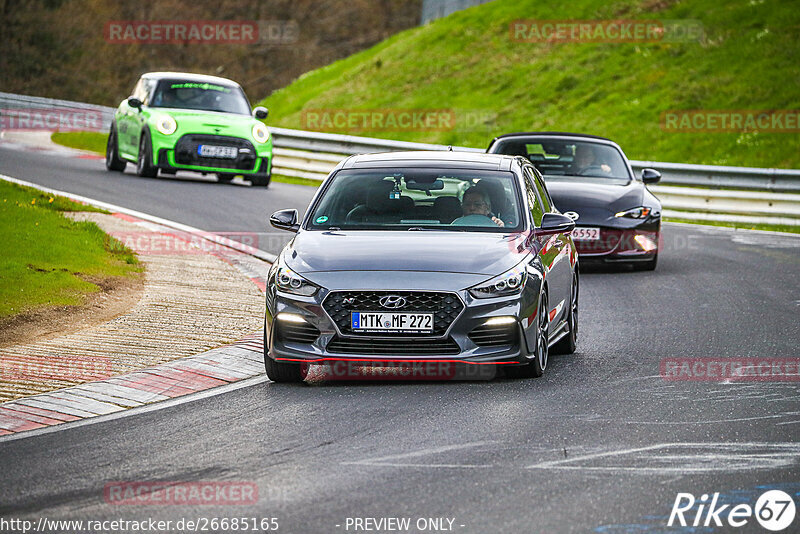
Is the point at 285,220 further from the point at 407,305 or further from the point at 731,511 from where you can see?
the point at 731,511

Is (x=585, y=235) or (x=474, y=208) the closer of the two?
(x=474, y=208)

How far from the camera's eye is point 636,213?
1547cm

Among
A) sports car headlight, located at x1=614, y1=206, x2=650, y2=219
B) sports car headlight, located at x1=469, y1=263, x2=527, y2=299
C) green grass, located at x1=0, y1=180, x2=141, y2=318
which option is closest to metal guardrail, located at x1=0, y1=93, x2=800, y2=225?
sports car headlight, located at x1=614, y1=206, x2=650, y2=219

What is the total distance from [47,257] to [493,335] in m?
6.08

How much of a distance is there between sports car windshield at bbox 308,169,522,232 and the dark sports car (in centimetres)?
505

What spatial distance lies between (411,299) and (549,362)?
5.88ft

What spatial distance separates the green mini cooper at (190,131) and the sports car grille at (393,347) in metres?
14.5

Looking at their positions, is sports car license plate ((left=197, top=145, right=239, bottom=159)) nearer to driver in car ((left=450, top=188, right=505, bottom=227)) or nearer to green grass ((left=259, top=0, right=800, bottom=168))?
green grass ((left=259, top=0, right=800, bottom=168))

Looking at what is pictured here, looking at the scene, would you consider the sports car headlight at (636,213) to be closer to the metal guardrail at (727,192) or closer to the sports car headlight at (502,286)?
the metal guardrail at (727,192)

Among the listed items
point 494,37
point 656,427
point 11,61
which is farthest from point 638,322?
point 11,61
